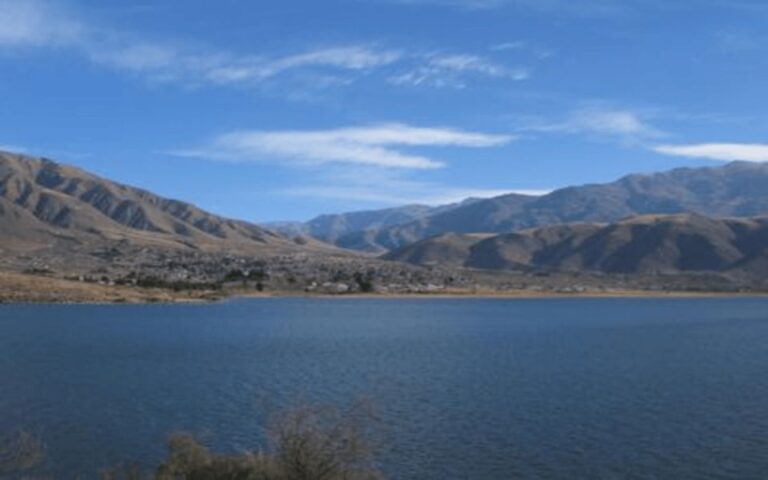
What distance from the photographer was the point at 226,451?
48.0m

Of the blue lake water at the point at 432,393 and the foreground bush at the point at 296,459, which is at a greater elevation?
the foreground bush at the point at 296,459

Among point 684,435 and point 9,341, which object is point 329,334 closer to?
point 9,341

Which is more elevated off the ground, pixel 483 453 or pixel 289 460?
pixel 289 460

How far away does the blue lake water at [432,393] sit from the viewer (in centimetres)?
4788

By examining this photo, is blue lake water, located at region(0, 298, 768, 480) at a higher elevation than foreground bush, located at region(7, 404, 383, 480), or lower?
lower

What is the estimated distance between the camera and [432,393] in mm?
70375

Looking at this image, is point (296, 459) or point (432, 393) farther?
point (432, 393)

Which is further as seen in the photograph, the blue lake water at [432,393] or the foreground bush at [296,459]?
the blue lake water at [432,393]

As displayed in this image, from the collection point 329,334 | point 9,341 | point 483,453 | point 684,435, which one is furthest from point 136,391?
point 329,334

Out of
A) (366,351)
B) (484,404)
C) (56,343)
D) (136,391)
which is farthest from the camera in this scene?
(56,343)

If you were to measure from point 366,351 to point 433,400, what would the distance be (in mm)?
38883

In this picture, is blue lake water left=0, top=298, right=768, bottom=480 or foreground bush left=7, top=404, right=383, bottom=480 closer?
foreground bush left=7, top=404, right=383, bottom=480

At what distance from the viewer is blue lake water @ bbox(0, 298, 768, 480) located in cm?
4788

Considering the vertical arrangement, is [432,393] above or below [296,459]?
below
